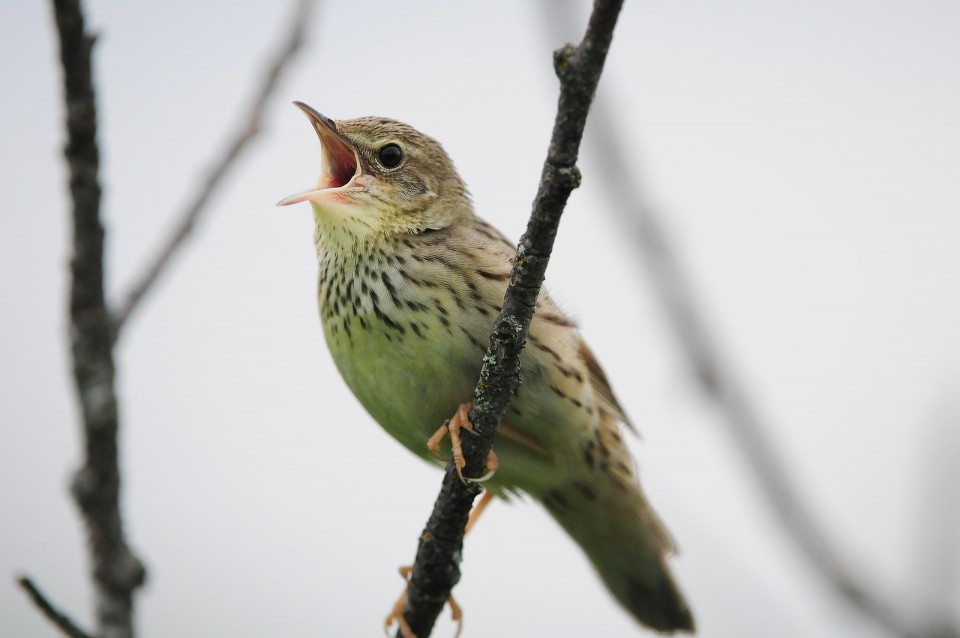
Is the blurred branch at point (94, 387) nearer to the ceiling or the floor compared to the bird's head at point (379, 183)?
nearer to the floor

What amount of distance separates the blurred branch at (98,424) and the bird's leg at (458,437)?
3.81 feet

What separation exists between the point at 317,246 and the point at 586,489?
181 cm

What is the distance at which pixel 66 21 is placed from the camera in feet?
7.46

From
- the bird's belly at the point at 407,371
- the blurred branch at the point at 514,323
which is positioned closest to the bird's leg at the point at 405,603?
the blurred branch at the point at 514,323

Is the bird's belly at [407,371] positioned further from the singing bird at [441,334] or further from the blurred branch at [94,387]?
the blurred branch at [94,387]

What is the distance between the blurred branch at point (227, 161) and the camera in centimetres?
310

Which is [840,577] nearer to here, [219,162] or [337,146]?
[219,162]

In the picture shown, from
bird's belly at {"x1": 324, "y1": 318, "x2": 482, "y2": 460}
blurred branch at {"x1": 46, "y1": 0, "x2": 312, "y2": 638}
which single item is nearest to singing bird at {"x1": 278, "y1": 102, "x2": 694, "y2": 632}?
bird's belly at {"x1": 324, "y1": 318, "x2": 482, "y2": 460}

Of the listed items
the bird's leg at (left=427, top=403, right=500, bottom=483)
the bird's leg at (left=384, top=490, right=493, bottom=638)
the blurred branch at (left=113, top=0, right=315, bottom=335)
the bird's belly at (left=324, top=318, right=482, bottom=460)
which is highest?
the blurred branch at (left=113, top=0, right=315, bottom=335)

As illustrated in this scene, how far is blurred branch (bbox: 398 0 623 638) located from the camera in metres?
2.33

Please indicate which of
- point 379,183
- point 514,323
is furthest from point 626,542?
point 514,323

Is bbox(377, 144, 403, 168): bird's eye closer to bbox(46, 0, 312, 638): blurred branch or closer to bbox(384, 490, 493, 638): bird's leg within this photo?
bbox(384, 490, 493, 638): bird's leg

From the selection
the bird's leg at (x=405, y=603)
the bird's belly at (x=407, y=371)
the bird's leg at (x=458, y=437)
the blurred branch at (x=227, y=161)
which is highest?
the blurred branch at (x=227, y=161)

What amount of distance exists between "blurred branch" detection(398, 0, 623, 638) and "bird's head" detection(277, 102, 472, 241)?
1.46m
